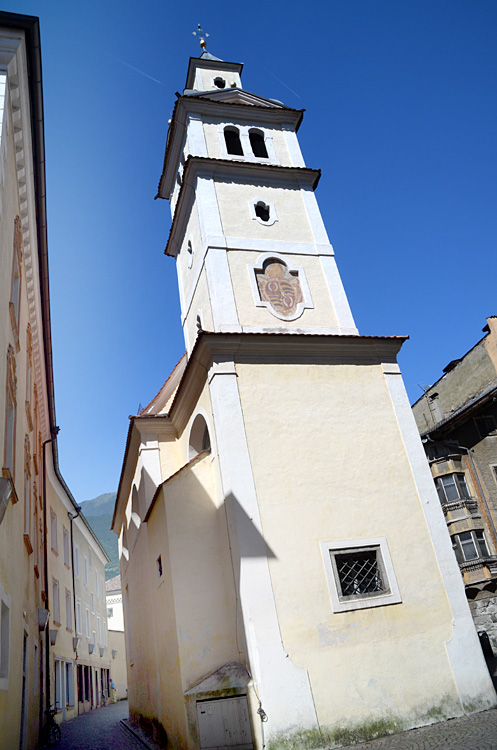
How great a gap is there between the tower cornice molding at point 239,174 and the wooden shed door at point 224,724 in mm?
11711

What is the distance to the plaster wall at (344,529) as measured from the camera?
8.55 metres

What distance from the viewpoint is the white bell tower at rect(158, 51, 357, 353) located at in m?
12.4

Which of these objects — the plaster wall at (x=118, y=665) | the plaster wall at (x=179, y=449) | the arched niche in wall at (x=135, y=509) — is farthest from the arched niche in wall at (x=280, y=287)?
the plaster wall at (x=118, y=665)

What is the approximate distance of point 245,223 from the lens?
45.1ft

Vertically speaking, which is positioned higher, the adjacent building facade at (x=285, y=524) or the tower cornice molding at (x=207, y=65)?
the tower cornice molding at (x=207, y=65)

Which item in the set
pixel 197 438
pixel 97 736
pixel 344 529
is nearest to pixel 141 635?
pixel 97 736

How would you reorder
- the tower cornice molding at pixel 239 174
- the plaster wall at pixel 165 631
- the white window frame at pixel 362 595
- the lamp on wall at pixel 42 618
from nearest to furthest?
the white window frame at pixel 362 595, the plaster wall at pixel 165 631, the lamp on wall at pixel 42 618, the tower cornice molding at pixel 239 174

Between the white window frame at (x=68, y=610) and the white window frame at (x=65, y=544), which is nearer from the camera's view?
the white window frame at (x=68, y=610)

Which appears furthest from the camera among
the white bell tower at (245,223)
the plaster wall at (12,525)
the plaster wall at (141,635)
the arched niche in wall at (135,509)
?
the arched niche in wall at (135,509)

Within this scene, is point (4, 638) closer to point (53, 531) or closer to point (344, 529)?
point (344, 529)

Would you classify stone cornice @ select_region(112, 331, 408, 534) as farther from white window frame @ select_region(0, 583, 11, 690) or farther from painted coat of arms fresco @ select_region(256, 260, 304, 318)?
white window frame @ select_region(0, 583, 11, 690)

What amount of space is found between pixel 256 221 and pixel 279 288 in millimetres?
2230

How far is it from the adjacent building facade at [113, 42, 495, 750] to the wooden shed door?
0.02m

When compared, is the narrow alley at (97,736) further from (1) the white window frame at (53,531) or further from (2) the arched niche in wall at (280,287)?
(2) the arched niche in wall at (280,287)
